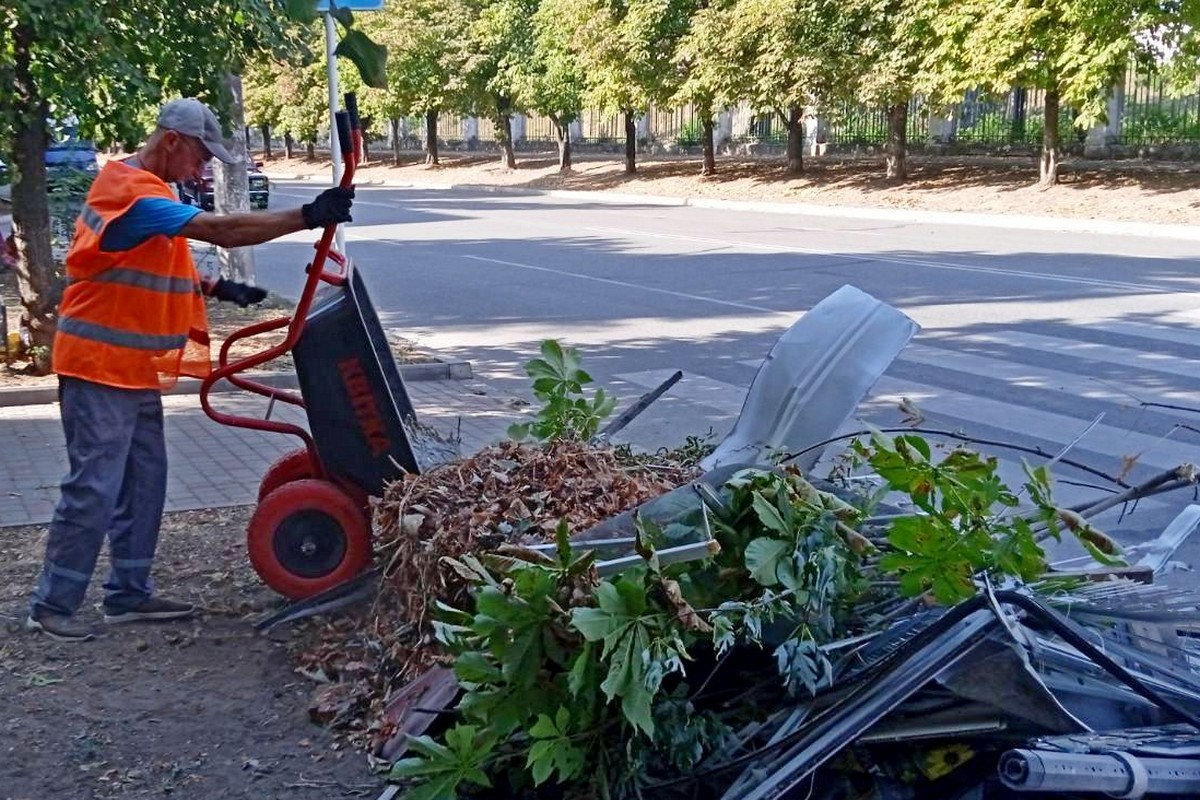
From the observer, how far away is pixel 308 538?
495cm

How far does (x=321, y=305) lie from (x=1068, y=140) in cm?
2743

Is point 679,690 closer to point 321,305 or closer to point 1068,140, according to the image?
point 321,305

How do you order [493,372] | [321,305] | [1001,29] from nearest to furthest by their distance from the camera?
[321,305], [493,372], [1001,29]

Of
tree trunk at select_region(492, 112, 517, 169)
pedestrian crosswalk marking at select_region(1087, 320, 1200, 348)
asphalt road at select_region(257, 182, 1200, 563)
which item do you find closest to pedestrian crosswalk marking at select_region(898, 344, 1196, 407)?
asphalt road at select_region(257, 182, 1200, 563)

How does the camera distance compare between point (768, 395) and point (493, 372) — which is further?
point (493, 372)

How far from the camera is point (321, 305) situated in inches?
192

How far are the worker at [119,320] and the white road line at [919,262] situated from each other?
1109 centimetres

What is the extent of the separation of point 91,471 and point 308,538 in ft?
Answer: 2.55

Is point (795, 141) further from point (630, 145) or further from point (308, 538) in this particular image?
point (308, 538)

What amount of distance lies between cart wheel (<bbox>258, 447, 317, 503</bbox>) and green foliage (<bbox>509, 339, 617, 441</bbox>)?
2.86 ft

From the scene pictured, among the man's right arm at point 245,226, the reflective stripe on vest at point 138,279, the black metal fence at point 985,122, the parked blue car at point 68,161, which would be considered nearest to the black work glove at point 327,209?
the man's right arm at point 245,226

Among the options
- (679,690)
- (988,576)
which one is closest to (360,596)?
(679,690)

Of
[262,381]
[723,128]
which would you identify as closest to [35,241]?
[262,381]

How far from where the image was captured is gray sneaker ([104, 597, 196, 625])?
509 cm
